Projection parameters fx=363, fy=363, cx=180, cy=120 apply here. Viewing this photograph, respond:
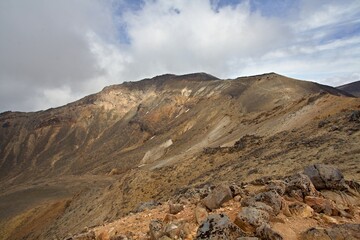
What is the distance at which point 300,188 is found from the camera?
9695 mm

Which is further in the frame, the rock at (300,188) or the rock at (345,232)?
the rock at (300,188)

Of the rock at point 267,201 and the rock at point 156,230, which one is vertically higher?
the rock at point 267,201

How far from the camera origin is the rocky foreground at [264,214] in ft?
25.1

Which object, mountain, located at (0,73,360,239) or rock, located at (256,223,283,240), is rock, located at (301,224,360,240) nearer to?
rock, located at (256,223,283,240)

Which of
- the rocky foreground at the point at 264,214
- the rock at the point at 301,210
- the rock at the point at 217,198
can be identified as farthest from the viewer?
the rock at the point at 217,198

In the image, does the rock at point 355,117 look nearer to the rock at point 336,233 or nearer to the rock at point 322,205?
the rock at point 322,205

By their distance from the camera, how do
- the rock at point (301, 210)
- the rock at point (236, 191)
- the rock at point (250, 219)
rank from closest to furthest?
the rock at point (250, 219), the rock at point (301, 210), the rock at point (236, 191)

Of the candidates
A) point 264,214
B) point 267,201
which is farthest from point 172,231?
point 267,201

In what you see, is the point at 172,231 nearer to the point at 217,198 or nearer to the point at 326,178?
the point at 217,198

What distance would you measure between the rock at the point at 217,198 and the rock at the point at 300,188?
62.7 inches

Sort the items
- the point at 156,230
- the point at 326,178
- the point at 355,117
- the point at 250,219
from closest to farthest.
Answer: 1. the point at 250,219
2. the point at 156,230
3. the point at 326,178
4. the point at 355,117

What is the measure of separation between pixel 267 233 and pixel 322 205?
93.0 inches

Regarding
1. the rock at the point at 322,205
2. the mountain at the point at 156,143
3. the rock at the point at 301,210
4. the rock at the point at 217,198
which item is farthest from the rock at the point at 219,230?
the mountain at the point at 156,143

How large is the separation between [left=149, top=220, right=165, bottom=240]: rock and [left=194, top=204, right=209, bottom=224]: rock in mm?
914
